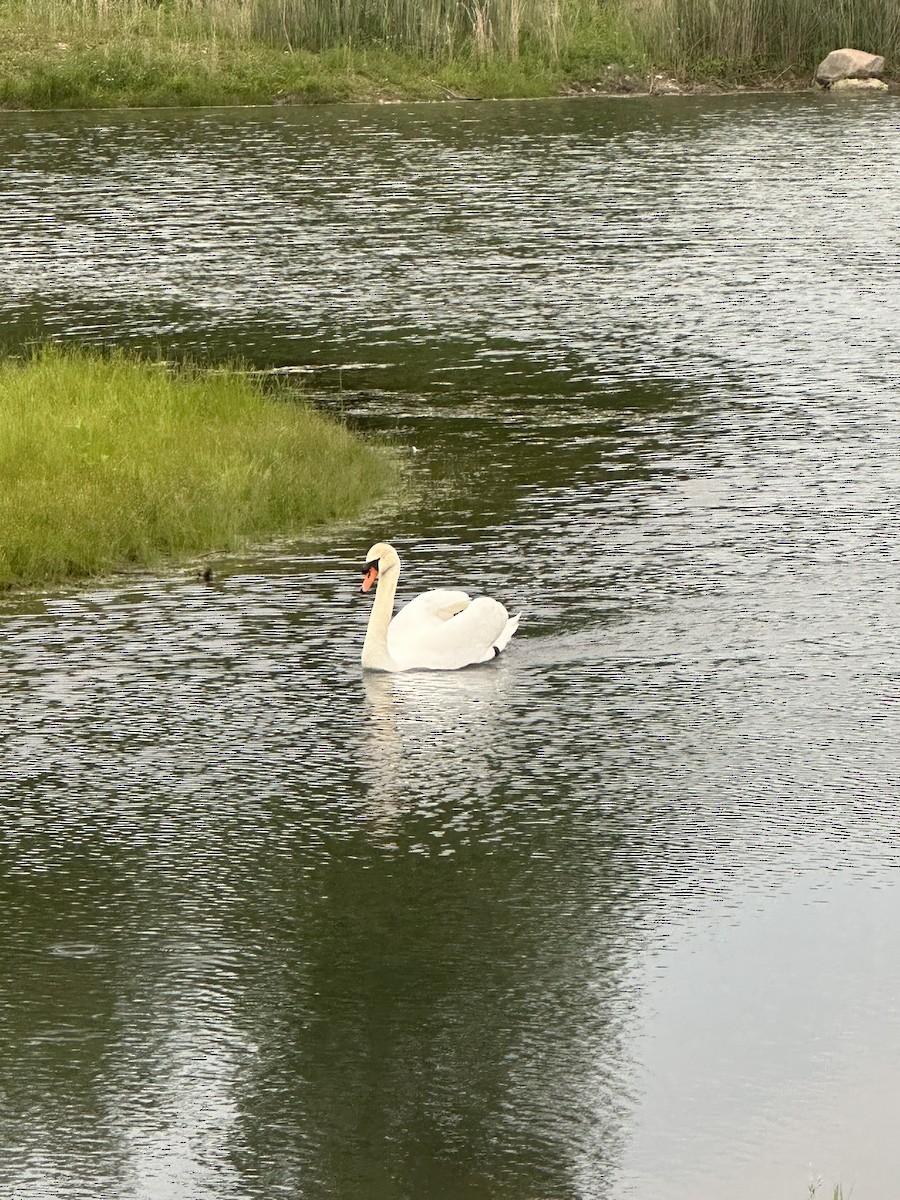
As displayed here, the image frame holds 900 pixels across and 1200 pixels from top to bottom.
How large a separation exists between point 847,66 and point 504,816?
39.0 m

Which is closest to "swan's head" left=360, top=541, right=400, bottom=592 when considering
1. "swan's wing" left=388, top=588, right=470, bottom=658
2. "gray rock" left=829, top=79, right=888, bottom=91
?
"swan's wing" left=388, top=588, right=470, bottom=658

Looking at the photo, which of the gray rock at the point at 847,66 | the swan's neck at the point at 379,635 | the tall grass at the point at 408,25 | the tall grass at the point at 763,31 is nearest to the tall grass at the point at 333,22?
the tall grass at the point at 408,25

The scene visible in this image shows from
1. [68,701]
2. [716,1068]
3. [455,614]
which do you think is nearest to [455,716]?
[455,614]

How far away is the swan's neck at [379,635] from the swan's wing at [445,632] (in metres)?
0.06

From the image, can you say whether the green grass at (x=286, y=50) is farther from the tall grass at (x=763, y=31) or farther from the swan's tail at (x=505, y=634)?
the swan's tail at (x=505, y=634)

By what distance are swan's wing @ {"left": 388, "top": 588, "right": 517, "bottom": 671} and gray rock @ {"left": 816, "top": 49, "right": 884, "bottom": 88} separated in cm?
3677

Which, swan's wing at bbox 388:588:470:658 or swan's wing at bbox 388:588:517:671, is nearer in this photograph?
swan's wing at bbox 388:588:517:671

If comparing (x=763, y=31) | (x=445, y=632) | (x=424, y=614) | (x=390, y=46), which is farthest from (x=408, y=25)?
(x=445, y=632)

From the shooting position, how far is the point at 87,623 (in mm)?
12547

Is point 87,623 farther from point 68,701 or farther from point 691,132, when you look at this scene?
point 691,132

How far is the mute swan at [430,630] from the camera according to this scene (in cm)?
1145

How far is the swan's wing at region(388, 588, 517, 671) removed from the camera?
451 inches

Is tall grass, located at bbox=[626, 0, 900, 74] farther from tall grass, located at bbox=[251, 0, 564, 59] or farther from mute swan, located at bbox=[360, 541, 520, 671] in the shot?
mute swan, located at bbox=[360, 541, 520, 671]

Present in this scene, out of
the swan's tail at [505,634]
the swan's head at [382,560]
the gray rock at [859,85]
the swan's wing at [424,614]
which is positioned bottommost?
the gray rock at [859,85]
